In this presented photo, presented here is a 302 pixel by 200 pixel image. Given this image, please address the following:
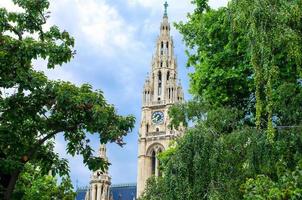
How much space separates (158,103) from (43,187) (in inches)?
2551

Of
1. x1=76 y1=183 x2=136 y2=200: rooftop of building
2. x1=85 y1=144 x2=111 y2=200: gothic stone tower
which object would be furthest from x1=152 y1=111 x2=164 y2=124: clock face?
x1=76 y1=183 x2=136 y2=200: rooftop of building

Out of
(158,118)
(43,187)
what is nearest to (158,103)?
(158,118)

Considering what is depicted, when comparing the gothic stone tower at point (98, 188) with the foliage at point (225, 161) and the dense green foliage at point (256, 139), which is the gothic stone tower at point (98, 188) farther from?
the foliage at point (225, 161)

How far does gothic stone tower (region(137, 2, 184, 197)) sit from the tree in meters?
71.1

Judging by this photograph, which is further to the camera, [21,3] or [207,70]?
[207,70]

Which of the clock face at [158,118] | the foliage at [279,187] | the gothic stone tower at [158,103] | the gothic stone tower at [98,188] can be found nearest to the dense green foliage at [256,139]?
the foliage at [279,187]

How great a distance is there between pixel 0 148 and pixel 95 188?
7253 centimetres

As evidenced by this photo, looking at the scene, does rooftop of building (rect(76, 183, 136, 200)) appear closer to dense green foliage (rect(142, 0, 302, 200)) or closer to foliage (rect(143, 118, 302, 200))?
dense green foliage (rect(142, 0, 302, 200))

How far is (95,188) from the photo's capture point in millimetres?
85125

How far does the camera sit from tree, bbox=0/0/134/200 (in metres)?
13.5

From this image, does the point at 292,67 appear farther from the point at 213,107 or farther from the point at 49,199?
the point at 49,199

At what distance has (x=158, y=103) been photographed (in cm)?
9044

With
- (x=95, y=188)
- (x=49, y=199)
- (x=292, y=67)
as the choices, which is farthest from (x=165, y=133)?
(x=292, y=67)

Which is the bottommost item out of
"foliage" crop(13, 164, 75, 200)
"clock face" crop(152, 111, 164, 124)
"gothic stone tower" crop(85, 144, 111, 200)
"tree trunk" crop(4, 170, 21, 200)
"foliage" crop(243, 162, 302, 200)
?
"tree trunk" crop(4, 170, 21, 200)
